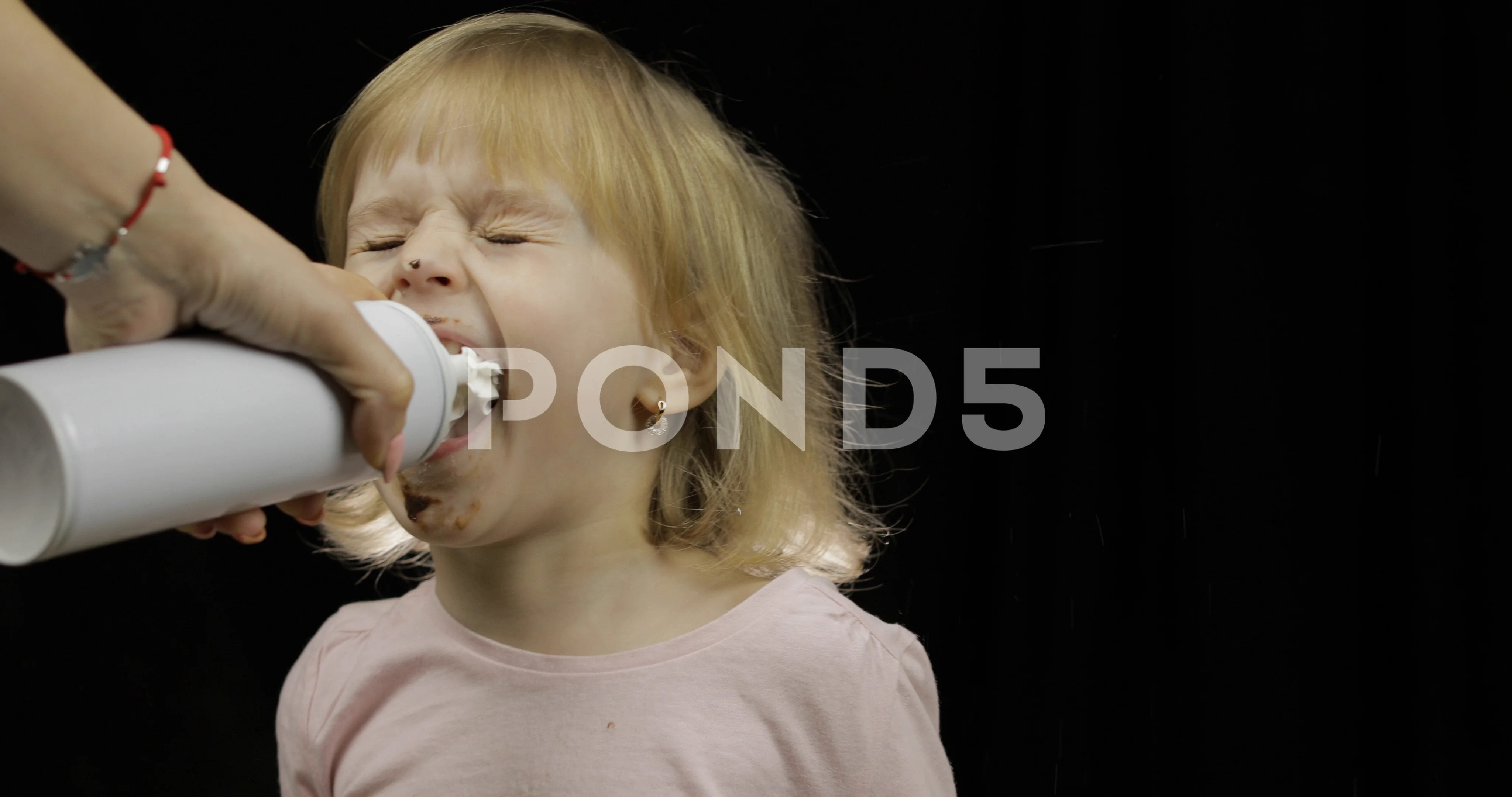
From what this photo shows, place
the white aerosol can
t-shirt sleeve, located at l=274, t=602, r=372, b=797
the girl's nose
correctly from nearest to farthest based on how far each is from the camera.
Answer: the white aerosol can < the girl's nose < t-shirt sleeve, located at l=274, t=602, r=372, b=797

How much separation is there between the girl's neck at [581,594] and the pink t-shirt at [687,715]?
0.02 meters

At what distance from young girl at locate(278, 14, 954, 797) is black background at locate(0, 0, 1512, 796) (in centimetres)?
27

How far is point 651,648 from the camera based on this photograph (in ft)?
3.36

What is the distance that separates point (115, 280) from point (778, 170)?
2.73ft

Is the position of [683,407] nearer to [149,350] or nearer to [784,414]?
[784,414]

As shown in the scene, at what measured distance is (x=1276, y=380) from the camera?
1.23 meters

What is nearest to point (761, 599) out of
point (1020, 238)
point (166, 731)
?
point (1020, 238)

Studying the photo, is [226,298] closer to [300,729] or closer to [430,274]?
[430,274]

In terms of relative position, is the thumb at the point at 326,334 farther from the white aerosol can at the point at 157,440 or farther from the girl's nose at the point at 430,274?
the girl's nose at the point at 430,274

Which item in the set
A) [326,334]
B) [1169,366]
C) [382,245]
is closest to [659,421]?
[382,245]

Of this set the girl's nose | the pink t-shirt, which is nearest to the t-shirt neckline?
the pink t-shirt

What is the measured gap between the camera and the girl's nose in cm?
92

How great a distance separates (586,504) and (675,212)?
0.27 metres

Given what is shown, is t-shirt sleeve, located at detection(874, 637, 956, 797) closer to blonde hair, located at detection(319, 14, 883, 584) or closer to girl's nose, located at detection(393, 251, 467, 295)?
blonde hair, located at detection(319, 14, 883, 584)
